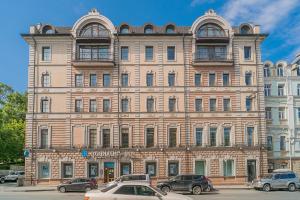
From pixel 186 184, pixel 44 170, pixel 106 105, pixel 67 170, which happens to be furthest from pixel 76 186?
pixel 106 105

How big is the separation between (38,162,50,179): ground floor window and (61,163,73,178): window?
176cm

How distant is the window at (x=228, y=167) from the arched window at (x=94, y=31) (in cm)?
2028

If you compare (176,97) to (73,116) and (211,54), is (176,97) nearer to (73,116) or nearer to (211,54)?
(211,54)

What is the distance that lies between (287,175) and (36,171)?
2648 centimetres

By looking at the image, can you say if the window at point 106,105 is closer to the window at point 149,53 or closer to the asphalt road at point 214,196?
the window at point 149,53

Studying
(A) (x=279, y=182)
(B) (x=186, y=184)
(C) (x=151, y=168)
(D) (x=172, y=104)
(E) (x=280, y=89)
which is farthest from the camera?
(E) (x=280, y=89)

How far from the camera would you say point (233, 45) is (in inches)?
1783

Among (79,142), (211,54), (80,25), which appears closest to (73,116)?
(79,142)

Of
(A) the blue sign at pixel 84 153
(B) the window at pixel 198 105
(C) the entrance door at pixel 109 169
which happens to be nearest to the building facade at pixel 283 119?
(B) the window at pixel 198 105

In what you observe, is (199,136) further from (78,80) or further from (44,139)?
(44,139)

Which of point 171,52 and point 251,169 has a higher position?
point 171,52

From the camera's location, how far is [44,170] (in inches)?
1686

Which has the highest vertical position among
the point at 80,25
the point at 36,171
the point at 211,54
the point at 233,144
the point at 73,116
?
the point at 80,25

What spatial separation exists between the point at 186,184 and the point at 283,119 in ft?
71.9
